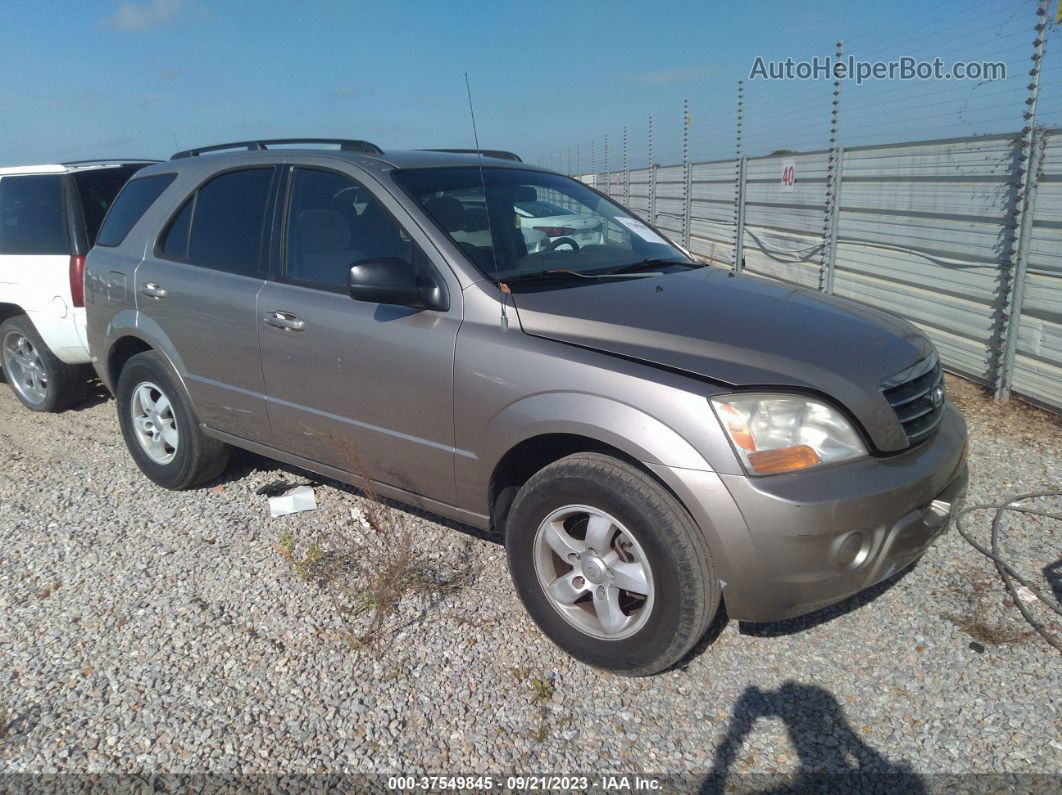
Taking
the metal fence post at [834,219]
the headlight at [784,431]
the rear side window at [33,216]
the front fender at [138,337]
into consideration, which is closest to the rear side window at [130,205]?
the front fender at [138,337]

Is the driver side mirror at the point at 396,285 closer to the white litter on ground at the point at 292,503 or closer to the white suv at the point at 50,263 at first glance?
the white litter on ground at the point at 292,503

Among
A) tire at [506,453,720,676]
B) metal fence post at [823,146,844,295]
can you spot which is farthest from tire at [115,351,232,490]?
metal fence post at [823,146,844,295]

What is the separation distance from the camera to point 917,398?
2.83 m

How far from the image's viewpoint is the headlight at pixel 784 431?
2.45 meters

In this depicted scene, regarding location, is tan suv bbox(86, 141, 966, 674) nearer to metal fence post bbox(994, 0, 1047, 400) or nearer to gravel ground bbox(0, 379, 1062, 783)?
gravel ground bbox(0, 379, 1062, 783)

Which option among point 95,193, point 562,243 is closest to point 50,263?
point 95,193

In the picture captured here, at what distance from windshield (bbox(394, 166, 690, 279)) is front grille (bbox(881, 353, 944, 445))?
1.33 metres

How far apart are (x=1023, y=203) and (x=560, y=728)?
16.8 feet

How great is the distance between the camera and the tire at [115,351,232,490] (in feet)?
14.3

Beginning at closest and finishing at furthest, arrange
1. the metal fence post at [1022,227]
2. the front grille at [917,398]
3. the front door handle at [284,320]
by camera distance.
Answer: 1. the front grille at [917,398]
2. the front door handle at [284,320]
3. the metal fence post at [1022,227]

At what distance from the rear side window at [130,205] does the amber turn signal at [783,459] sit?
3.76m

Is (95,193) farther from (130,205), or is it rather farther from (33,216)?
(130,205)

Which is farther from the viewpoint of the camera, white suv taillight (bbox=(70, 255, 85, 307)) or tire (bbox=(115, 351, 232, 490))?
white suv taillight (bbox=(70, 255, 85, 307))

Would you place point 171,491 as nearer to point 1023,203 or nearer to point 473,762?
point 473,762
